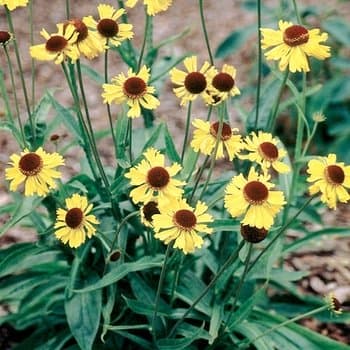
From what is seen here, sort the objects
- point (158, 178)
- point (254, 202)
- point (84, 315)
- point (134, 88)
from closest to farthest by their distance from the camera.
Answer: point (254, 202)
point (158, 178)
point (134, 88)
point (84, 315)

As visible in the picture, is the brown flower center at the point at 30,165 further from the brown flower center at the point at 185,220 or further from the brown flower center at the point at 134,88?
the brown flower center at the point at 185,220

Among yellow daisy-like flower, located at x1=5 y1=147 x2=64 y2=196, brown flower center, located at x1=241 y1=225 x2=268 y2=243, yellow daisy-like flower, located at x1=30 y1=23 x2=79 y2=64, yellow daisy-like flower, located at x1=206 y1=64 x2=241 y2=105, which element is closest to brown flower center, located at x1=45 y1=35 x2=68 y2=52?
yellow daisy-like flower, located at x1=30 y1=23 x2=79 y2=64

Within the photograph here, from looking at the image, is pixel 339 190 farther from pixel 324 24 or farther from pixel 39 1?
pixel 39 1

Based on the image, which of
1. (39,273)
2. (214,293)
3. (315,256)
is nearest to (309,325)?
(315,256)

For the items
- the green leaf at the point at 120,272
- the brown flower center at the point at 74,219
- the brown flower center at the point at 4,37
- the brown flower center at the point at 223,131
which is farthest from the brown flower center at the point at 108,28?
the green leaf at the point at 120,272

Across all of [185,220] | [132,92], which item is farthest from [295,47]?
[185,220]

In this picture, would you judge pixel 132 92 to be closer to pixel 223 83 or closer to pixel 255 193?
pixel 223 83

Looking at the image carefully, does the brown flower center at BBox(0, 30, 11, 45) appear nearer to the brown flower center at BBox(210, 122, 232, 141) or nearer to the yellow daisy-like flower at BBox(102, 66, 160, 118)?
the yellow daisy-like flower at BBox(102, 66, 160, 118)
